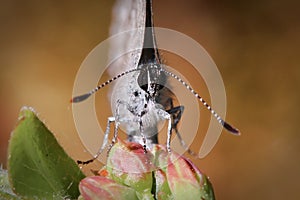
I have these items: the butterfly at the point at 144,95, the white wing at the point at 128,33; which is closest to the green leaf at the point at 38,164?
the butterfly at the point at 144,95

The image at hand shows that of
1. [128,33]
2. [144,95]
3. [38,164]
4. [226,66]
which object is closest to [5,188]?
[38,164]

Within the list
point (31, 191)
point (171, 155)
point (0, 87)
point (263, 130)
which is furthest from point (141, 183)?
point (0, 87)

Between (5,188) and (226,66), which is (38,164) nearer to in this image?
(5,188)

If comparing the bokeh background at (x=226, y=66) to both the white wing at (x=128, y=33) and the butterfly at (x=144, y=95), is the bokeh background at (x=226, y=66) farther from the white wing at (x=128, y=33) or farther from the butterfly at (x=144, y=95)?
the butterfly at (x=144, y=95)

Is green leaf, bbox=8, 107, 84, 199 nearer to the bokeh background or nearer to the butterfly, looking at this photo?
the butterfly

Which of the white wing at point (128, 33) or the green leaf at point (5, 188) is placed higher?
the white wing at point (128, 33)

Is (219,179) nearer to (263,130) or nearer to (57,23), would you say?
(263,130)
